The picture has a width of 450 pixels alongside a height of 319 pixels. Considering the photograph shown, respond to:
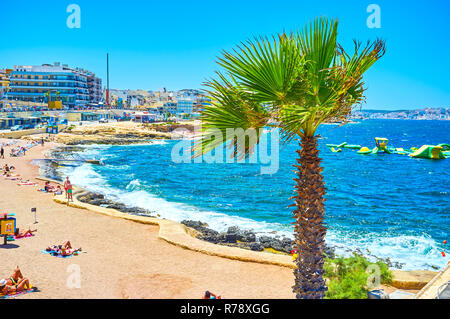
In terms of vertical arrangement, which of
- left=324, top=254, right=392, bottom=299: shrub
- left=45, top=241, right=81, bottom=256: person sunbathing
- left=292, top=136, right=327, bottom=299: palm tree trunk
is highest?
left=292, top=136, right=327, bottom=299: palm tree trunk

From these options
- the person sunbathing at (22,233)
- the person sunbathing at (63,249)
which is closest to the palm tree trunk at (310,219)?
the person sunbathing at (63,249)

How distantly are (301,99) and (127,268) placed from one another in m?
8.19

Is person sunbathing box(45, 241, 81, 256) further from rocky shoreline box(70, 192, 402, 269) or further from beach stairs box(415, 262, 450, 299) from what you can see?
beach stairs box(415, 262, 450, 299)

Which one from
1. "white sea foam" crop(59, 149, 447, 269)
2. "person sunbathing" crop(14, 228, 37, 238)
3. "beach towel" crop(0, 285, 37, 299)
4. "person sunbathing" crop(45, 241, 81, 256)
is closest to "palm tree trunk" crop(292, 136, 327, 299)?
"beach towel" crop(0, 285, 37, 299)

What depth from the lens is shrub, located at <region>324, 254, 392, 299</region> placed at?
7.71 metres

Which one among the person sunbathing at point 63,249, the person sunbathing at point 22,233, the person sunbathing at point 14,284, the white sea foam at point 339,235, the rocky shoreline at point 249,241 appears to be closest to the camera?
the person sunbathing at point 14,284

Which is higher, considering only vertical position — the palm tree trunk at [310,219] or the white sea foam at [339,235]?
the palm tree trunk at [310,219]

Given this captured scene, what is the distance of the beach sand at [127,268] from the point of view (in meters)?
9.70

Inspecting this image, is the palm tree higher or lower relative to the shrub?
higher

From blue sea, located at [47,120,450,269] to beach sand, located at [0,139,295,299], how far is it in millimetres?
4970

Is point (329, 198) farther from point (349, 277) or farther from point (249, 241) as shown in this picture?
point (349, 277)

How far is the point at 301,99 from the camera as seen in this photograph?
5.51 m

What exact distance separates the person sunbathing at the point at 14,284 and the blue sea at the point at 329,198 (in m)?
8.42

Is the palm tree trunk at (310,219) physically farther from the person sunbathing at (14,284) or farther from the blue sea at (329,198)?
the person sunbathing at (14,284)
